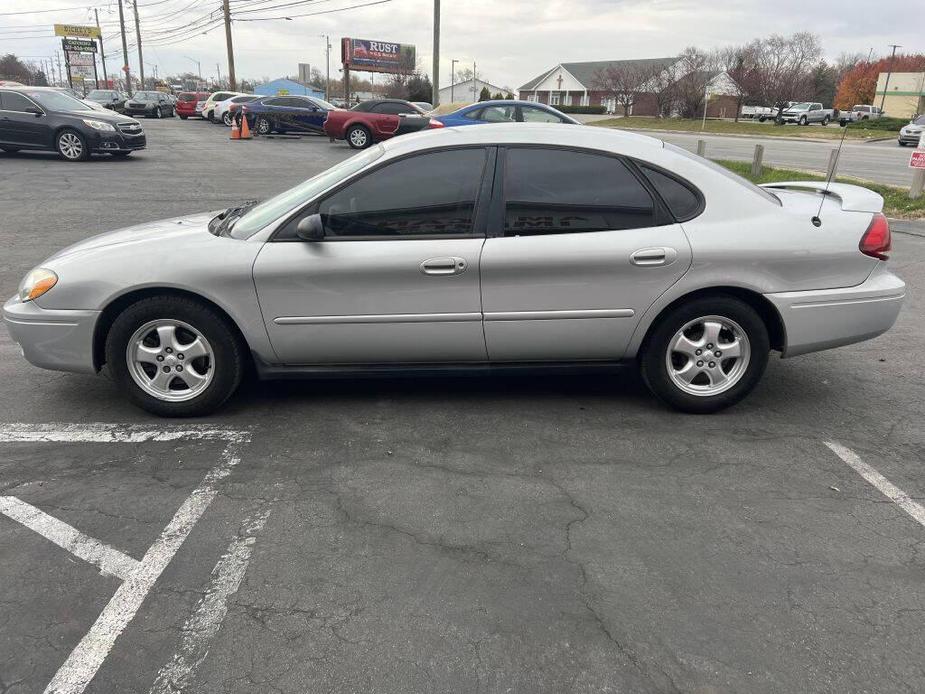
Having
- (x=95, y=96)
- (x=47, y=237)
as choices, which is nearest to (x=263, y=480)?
(x=47, y=237)

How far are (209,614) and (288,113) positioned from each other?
88.4 ft

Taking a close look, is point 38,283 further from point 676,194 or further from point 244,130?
point 244,130

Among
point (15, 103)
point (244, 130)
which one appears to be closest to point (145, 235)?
point (15, 103)

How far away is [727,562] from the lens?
2.76 meters

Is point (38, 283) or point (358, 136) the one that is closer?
point (38, 283)

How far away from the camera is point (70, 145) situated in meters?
16.8

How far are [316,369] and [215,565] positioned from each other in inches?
57.2

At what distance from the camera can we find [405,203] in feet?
12.5

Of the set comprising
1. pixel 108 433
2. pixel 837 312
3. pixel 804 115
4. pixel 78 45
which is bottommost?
pixel 108 433

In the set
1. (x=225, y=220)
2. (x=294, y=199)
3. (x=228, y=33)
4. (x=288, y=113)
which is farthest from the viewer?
(x=228, y=33)

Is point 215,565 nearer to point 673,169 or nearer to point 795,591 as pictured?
point 795,591

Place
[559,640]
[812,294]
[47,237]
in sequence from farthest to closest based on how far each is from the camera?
[47,237] < [812,294] < [559,640]

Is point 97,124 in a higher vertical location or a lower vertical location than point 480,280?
higher

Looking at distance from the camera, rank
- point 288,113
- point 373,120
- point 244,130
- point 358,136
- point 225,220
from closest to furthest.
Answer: point 225,220, point 373,120, point 358,136, point 244,130, point 288,113
